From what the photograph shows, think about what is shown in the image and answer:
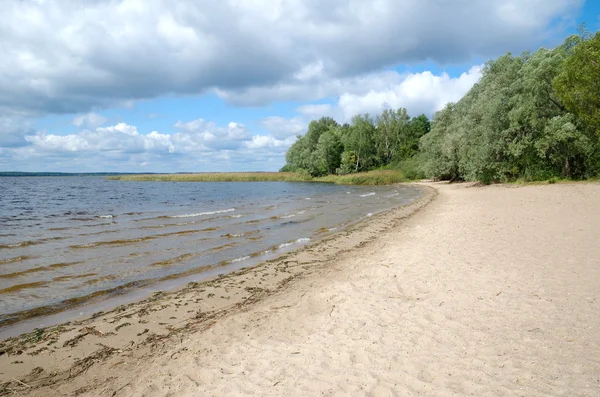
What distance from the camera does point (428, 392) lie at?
12.8 feet

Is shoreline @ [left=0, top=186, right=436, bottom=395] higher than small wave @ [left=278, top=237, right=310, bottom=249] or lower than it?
higher

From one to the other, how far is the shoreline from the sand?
1.3 inches

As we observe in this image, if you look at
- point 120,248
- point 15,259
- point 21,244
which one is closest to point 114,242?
point 120,248

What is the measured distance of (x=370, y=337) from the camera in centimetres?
538

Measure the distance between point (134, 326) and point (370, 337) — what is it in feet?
14.3

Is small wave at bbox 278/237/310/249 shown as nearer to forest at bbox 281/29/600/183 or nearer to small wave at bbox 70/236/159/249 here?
small wave at bbox 70/236/159/249

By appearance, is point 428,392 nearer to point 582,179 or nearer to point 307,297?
point 307,297

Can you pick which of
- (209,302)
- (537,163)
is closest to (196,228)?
(209,302)

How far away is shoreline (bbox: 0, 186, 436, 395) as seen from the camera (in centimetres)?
550

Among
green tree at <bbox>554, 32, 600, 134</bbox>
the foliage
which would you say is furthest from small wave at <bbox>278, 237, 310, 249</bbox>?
the foliage

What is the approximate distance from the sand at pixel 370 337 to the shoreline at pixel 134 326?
34 millimetres

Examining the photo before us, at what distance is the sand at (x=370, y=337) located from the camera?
4.23 metres

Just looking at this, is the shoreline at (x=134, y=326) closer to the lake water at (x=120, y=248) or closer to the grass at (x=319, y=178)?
the lake water at (x=120, y=248)

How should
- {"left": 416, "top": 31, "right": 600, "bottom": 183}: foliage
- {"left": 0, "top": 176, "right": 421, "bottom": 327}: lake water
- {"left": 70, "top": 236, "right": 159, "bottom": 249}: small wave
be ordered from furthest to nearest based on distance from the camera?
1. {"left": 416, "top": 31, "right": 600, "bottom": 183}: foliage
2. {"left": 70, "top": 236, "right": 159, "bottom": 249}: small wave
3. {"left": 0, "top": 176, "right": 421, "bottom": 327}: lake water
